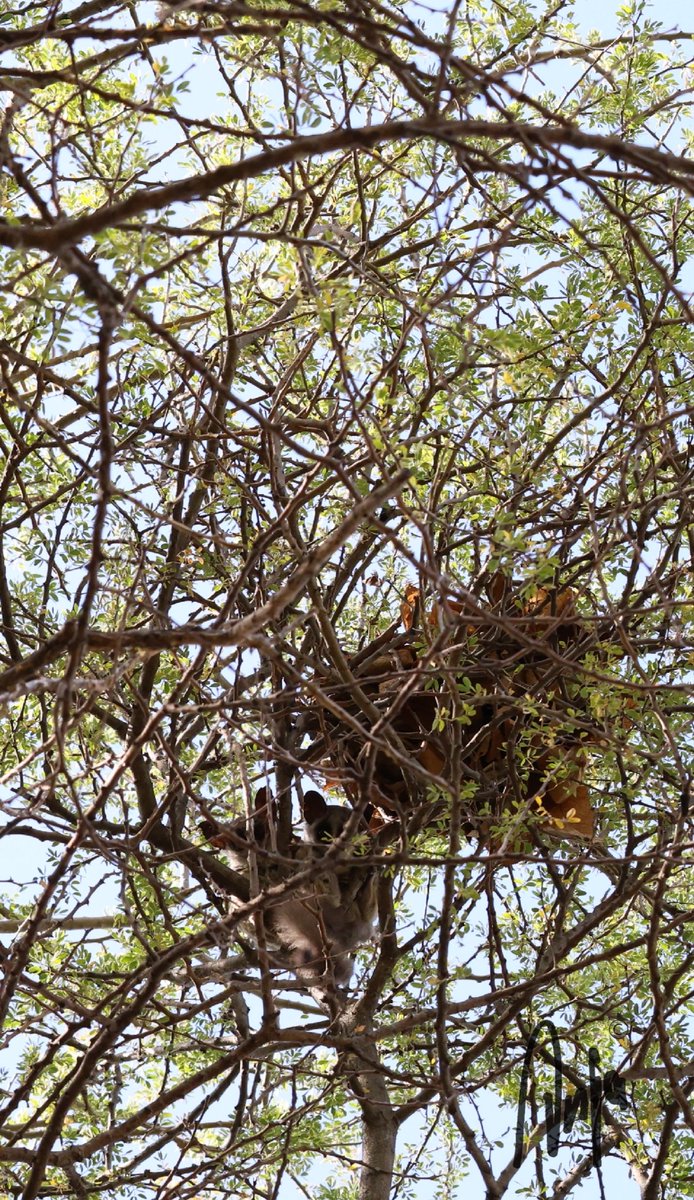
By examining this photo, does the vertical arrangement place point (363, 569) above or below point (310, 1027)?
above

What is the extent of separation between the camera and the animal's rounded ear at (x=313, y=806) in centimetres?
293

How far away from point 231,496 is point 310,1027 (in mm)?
1168

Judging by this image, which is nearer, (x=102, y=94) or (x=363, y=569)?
(x=102, y=94)

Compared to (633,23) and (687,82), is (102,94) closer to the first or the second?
(633,23)

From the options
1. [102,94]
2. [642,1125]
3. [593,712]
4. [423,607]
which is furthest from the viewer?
[642,1125]

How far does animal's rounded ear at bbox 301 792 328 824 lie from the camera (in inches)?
115

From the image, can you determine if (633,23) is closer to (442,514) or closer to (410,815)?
(442,514)

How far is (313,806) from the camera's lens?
295 cm

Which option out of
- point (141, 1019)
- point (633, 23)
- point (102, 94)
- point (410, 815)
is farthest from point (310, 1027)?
point (633, 23)

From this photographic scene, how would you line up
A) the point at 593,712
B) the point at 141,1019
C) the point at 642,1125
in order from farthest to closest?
the point at 642,1125
the point at 141,1019
the point at 593,712

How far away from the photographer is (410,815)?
105 inches

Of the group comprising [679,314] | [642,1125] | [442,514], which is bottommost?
[642,1125]

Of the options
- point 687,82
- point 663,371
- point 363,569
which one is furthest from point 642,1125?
point 687,82

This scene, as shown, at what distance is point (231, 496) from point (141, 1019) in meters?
1.11
